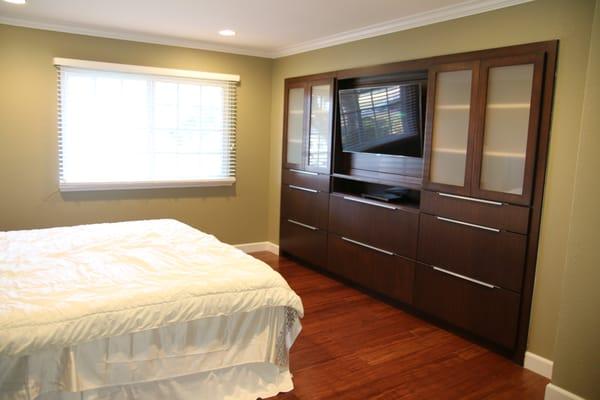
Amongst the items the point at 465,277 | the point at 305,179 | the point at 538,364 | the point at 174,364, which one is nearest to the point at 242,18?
the point at 305,179

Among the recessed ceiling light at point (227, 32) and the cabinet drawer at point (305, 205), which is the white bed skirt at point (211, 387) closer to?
the cabinet drawer at point (305, 205)

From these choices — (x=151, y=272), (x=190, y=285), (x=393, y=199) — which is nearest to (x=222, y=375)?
(x=190, y=285)

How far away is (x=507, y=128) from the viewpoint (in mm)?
3074

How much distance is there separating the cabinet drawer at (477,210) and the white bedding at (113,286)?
148 cm

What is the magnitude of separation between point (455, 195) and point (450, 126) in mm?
512

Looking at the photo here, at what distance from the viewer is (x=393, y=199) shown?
13.2 ft

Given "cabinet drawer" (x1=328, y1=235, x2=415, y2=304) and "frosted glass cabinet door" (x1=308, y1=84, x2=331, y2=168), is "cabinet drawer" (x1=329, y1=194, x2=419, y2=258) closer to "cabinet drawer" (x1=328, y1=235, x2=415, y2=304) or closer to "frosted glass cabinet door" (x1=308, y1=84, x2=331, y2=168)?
"cabinet drawer" (x1=328, y1=235, x2=415, y2=304)

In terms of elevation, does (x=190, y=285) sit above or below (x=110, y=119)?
below

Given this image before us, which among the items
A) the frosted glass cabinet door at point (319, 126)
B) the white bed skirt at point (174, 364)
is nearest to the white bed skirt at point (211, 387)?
the white bed skirt at point (174, 364)

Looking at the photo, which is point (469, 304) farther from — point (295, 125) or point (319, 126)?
point (295, 125)

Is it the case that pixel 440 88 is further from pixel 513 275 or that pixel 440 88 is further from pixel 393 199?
pixel 513 275

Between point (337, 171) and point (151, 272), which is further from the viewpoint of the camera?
point (337, 171)

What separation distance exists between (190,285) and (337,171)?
8.64 feet

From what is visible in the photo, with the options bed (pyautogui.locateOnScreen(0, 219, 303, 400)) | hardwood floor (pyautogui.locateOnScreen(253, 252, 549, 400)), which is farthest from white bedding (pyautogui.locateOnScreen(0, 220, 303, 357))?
hardwood floor (pyautogui.locateOnScreen(253, 252, 549, 400))
